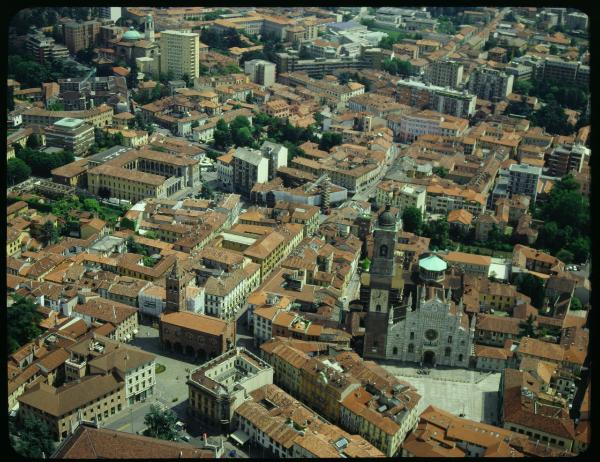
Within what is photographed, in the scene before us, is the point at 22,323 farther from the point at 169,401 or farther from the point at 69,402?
the point at 169,401

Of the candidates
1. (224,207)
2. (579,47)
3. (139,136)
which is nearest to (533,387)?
(224,207)

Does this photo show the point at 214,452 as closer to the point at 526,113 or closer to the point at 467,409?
the point at 467,409

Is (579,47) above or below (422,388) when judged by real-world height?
above

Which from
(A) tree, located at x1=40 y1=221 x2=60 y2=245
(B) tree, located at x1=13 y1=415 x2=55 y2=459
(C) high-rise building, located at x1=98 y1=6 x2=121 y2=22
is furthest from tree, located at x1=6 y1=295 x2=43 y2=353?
(C) high-rise building, located at x1=98 y1=6 x2=121 y2=22

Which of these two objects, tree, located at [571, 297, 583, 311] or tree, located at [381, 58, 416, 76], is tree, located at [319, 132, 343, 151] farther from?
tree, located at [571, 297, 583, 311]

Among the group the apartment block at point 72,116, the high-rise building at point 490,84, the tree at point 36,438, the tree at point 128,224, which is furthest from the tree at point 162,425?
the high-rise building at point 490,84
